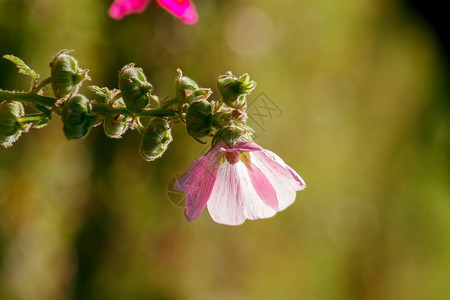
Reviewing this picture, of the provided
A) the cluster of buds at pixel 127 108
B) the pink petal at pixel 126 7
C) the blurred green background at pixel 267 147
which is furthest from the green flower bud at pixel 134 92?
the blurred green background at pixel 267 147

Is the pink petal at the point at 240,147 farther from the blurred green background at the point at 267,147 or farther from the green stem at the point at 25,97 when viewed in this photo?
the blurred green background at the point at 267,147

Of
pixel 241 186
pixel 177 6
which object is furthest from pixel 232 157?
pixel 177 6

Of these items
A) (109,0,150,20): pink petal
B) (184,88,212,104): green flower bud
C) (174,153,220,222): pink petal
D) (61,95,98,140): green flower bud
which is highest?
(109,0,150,20): pink petal

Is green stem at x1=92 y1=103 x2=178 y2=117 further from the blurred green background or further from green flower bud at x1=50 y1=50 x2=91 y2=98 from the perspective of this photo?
the blurred green background

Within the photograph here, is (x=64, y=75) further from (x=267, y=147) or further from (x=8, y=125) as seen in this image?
(x=267, y=147)

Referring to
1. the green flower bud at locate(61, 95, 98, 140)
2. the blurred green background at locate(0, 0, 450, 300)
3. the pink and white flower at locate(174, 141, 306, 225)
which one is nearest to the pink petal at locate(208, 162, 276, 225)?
the pink and white flower at locate(174, 141, 306, 225)

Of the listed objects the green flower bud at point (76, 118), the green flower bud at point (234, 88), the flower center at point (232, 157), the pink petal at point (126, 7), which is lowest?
the green flower bud at point (76, 118)

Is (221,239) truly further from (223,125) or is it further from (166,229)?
(223,125)
